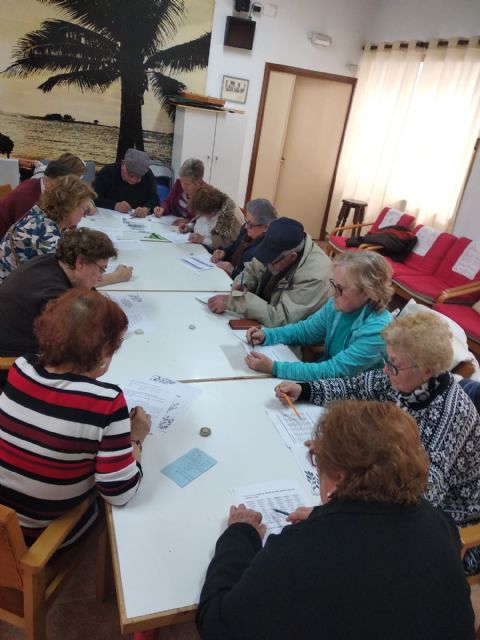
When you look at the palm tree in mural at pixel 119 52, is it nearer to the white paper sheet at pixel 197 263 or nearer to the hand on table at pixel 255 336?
the white paper sheet at pixel 197 263

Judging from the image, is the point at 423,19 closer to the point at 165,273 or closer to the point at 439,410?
the point at 165,273

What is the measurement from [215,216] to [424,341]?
2.42m

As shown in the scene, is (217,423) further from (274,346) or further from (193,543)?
(274,346)

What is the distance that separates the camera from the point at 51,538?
1103mm

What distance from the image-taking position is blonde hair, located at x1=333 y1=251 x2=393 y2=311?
182 centimetres

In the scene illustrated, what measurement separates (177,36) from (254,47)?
38.5 inches

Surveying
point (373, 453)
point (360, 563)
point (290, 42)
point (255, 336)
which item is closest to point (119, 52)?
point (290, 42)

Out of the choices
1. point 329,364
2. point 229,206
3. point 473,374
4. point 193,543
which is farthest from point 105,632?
point 229,206

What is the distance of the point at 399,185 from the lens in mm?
5531

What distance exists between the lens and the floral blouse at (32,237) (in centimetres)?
227

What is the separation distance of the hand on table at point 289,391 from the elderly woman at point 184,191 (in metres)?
2.57

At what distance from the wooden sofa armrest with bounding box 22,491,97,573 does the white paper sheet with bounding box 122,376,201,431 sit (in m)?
0.32

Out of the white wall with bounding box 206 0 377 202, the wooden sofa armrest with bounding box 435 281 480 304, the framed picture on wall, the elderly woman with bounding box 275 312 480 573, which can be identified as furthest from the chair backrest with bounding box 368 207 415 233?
the elderly woman with bounding box 275 312 480 573

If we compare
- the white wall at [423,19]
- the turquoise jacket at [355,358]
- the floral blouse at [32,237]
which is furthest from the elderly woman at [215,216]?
the white wall at [423,19]
